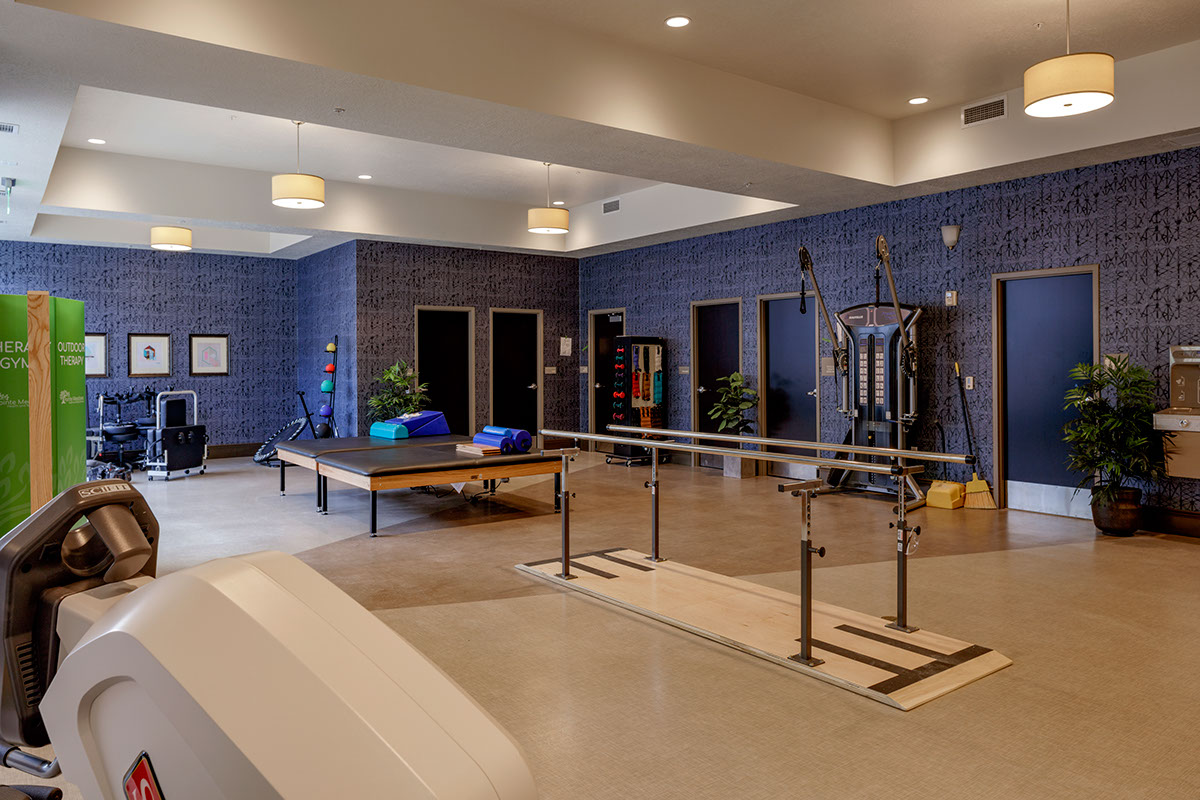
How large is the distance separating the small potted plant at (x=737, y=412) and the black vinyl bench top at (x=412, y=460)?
290 centimetres

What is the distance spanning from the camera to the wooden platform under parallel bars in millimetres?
3111

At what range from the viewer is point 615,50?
519 cm

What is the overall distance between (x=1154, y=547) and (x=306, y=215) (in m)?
8.19

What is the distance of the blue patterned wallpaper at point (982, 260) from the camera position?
18.9 ft

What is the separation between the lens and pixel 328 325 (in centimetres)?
1035

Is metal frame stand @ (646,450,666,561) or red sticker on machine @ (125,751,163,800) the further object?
metal frame stand @ (646,450,666,561)

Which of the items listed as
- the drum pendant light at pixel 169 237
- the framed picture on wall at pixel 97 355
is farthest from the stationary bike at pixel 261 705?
the framed picture on wall at pixel 97 355

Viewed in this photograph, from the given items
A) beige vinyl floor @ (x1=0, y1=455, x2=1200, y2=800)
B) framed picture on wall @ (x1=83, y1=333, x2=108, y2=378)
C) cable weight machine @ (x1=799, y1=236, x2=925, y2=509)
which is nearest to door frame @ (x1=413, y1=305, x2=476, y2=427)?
framed picture on wall @ (x1=83, y1=333, x2=108, y2=378)

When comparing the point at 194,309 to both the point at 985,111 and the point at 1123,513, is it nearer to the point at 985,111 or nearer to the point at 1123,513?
the point at 985,111

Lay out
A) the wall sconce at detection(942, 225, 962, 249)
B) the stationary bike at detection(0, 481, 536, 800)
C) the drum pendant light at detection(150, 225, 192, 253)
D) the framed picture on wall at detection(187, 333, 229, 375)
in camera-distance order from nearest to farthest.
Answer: the stationary bike at detection(0, 481, 536, 800), the wall sconce at detection(942, 225, 962, 249), the drum pendant light at detection(150, 225, 192, 253), the framed picture on wall at detection(187, 333, 229, 375)

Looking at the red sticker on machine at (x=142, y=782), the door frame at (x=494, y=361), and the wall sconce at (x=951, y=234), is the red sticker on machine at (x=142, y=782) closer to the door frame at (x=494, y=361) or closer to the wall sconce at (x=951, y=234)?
the wall sconce at (x=951, y=234)

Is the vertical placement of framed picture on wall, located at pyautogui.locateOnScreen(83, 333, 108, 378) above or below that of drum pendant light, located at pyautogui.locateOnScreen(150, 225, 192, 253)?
below

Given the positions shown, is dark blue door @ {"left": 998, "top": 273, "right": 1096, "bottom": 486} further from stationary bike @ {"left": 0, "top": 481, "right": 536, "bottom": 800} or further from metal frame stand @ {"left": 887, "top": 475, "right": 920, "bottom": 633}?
stationary bike @ {"left": 0, "top": 481, "right": 536, "bottom": 800}

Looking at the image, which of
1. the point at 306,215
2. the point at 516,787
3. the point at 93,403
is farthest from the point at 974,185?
the point at 93,403
